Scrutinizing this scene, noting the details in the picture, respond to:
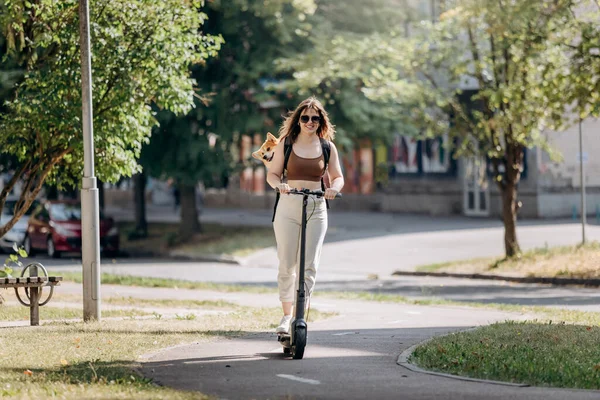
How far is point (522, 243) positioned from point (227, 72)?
8.84 meters

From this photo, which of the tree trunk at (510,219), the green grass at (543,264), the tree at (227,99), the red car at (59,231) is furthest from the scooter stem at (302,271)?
the red car at (59,231)

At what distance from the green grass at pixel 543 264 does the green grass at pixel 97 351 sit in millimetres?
8851

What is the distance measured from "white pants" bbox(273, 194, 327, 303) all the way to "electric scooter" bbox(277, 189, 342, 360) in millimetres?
102

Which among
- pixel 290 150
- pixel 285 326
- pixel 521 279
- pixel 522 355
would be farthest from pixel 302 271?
pixel 521 279

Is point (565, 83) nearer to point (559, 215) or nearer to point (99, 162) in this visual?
point (99, 162)

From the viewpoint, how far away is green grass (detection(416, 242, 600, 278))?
72.6ft

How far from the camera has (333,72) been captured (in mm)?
27750

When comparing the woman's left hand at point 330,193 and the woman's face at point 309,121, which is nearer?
the woman's left hand at point 330,193

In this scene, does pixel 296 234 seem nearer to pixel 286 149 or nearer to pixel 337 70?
pixel 286 149

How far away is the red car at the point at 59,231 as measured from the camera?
32.9m

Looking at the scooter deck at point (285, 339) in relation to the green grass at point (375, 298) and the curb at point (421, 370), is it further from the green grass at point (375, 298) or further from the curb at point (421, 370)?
the green grass at point (375, 298)

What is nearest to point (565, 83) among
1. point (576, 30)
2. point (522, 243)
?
point (576, 30)

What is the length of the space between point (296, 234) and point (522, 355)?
203 cm

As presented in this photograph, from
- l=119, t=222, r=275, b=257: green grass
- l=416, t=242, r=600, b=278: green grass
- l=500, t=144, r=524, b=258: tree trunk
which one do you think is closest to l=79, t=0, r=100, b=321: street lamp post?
l=416, t=242, r=600, b=278: green grass
